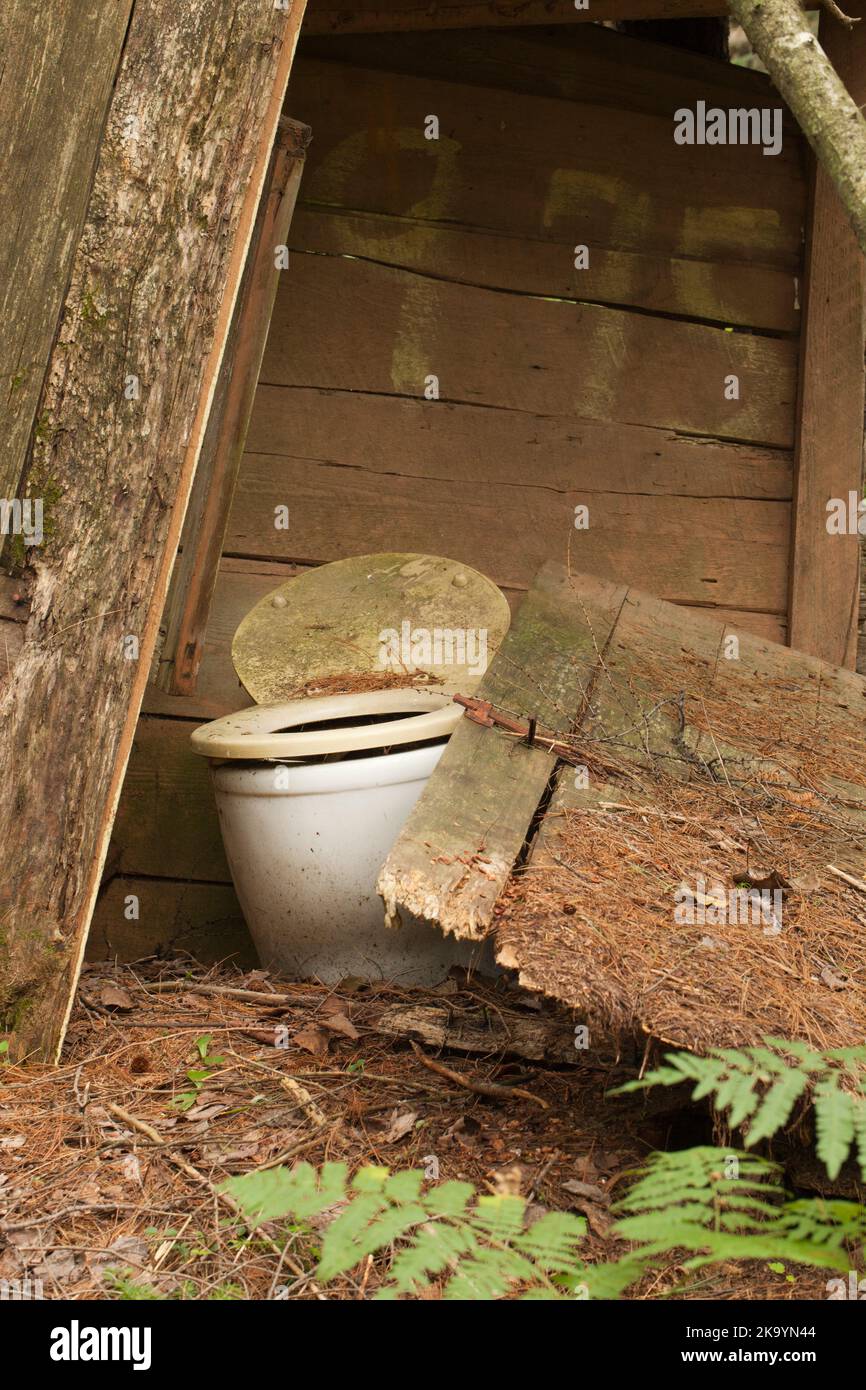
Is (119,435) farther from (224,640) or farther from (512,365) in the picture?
(512,365)

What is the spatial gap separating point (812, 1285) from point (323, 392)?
3130 millimetres

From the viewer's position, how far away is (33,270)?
2.65m

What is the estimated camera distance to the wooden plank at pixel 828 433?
4.04 meters

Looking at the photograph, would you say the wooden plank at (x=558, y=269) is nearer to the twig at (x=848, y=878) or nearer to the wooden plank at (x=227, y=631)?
the wooden plank at (x=227, y=631)

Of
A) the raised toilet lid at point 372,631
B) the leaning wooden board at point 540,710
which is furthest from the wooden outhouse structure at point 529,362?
the leaning wooden board at point 540,710

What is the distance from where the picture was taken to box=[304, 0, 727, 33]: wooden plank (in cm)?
364

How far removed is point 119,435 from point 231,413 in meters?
0.91

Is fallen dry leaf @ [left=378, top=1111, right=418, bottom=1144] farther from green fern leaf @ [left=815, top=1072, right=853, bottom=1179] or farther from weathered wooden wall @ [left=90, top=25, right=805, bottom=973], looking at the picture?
weathered wooden wall @ [left=90, top=25, right=805, bottom=973]

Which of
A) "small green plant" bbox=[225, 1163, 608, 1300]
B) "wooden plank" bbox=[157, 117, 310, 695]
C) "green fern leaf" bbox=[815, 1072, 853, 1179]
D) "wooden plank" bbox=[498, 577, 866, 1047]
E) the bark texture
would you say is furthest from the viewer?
"wooden plank" bbox=[157, 117, 310, 695]

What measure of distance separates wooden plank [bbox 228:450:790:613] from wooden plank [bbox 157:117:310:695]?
48 centimetres

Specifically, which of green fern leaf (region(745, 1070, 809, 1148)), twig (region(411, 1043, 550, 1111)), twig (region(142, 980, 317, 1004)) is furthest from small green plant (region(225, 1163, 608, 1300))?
twig (region(142, 980, 317, 1004))

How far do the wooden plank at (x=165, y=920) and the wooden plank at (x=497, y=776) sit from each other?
1.53m

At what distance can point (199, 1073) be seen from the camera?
2.69 meters
